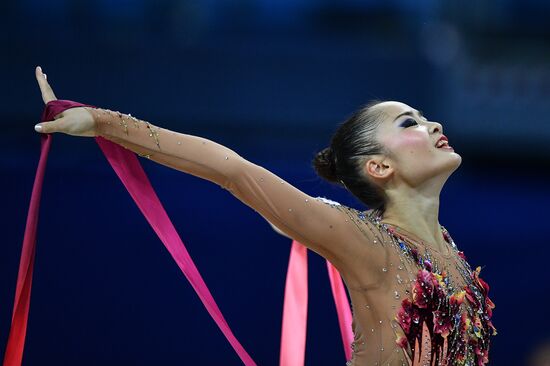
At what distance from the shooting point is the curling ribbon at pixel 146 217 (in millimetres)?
1761

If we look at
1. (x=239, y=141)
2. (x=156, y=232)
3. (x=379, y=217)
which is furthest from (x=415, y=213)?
(x=239, y=141)

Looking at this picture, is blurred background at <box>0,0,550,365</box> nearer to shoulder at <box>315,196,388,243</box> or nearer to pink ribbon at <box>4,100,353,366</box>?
pink ribbon at <box>4,100,353,366</box>

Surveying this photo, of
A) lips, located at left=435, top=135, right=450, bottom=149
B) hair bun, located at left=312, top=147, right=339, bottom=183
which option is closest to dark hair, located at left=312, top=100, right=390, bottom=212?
hair bun, located at left=312, top=147, right=339, bottom=183

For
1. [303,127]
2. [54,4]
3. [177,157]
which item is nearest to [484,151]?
[303,127]

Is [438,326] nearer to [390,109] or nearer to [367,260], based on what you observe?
[367,260]

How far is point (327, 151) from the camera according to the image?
6.84ft

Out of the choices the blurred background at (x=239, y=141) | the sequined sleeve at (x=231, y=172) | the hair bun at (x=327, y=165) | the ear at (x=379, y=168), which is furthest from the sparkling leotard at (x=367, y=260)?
the blurred background at (x=239, y=141)

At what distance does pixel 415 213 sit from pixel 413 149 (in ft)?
0.44

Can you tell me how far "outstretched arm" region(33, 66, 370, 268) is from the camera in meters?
1.64

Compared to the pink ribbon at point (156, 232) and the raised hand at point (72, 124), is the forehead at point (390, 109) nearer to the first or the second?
the pink ribbon at point (156, 232)

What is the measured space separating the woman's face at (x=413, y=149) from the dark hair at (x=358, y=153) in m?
0.02

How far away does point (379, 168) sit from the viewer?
194 centimetres

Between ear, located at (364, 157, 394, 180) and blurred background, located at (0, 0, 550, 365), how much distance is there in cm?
162

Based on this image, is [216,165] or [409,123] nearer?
[216,165]
